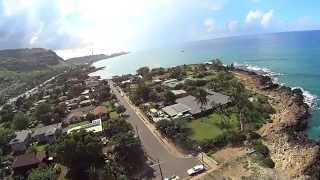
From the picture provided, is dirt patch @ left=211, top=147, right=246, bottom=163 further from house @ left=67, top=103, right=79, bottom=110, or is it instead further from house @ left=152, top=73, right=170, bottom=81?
house @ left=152, top=73, right=170, bottom=81

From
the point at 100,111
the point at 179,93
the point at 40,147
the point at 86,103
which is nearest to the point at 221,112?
the point at 179,93

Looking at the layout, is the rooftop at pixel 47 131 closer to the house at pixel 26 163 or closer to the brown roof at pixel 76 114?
the brown roof at pixel 76 114

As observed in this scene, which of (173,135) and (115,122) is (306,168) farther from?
(115,122)

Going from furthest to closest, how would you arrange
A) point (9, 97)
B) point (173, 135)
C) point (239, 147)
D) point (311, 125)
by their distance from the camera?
point (9, 97), point (311, 125), point (173, 135), point (239, 147)

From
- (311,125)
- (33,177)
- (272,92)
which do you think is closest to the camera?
(33,177)

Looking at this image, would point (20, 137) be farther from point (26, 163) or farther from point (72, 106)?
point (72, 106)

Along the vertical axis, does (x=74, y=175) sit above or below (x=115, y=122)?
below

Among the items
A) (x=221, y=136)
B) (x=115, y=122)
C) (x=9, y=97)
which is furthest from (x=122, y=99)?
(x=9, y=97)
